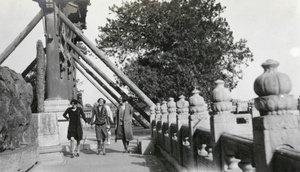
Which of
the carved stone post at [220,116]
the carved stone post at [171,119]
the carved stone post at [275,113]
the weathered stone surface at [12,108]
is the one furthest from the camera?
the carved stone post at [171,119]

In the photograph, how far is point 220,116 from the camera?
15.8ft

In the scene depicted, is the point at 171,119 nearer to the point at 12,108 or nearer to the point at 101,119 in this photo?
the point at 101,119

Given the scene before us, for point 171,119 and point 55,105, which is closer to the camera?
point 171,119

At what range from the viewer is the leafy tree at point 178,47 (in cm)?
2084

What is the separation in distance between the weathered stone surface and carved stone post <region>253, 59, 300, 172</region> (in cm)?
461

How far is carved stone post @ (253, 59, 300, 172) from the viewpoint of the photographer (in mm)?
2934

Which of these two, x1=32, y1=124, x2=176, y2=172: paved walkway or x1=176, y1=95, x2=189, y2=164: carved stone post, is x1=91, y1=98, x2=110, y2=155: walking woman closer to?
x1=32, y1=124, x2=176, y2=172: paved walkway

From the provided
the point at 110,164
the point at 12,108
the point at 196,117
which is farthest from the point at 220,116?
the point at 110,164

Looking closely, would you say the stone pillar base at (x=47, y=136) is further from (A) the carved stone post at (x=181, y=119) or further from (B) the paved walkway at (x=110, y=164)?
(A) the carved stone post at (x=181, y=119)

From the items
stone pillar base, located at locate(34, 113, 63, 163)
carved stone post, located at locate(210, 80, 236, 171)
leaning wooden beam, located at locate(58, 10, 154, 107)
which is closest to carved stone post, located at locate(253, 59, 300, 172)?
carved stone post, located at locate(210, 80, 236, 171)

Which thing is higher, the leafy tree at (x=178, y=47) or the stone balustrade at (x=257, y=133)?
the leafy tree at (x=178, y=47)


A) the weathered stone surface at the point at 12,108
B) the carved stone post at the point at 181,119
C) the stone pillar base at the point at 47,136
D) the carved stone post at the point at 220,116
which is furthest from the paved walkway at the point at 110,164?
the carved stone post at the point at 220,116

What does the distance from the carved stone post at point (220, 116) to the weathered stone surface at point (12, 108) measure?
3598 millimetres

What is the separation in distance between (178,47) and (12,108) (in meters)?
15.0
